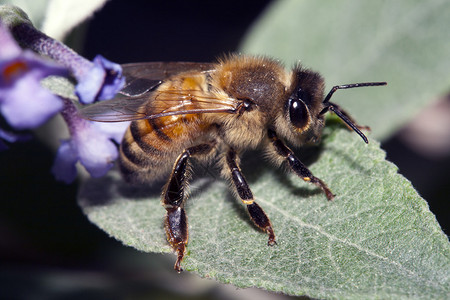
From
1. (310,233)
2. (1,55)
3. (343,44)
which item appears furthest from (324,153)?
(1,55)

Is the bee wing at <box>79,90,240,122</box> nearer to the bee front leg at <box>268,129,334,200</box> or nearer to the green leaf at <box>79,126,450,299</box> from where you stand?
the bee front leg at <box>268,129,334,200</box>

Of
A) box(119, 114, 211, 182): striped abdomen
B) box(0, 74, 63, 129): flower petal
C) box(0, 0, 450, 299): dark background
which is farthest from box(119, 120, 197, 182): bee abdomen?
box(0, 0, 450, 299): dark background

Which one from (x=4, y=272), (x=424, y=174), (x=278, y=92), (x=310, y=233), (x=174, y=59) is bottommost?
(x=4, y=272)

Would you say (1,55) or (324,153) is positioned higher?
(1,55)

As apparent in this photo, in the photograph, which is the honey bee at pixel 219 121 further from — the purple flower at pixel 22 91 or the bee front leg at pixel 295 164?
the purple flower at pixel 22 91

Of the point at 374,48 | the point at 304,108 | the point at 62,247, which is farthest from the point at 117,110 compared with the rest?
the point at 374,48

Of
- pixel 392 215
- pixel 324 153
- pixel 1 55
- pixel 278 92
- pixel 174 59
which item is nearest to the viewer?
pixel 1 55

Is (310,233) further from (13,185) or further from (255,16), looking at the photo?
(255,16)

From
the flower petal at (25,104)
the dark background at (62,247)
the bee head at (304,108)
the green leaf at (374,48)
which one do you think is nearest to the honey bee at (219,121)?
the bee head at (304,108)

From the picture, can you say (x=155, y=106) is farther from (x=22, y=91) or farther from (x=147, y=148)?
(x=22, y=91)
